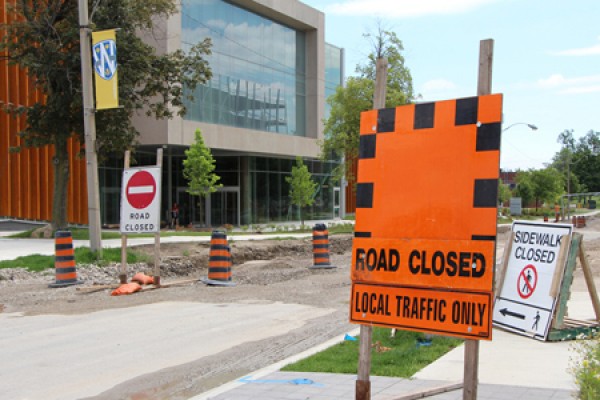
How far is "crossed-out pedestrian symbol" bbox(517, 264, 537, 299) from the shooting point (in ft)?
27.0

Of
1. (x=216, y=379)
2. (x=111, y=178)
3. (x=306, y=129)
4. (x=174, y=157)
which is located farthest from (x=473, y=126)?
(x=306, y=129)

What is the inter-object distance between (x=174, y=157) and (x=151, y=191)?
32.5m

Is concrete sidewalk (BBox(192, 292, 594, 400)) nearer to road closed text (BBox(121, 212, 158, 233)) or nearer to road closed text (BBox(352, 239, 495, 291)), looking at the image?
road closed text (BBox(352, 239, 495, 291))

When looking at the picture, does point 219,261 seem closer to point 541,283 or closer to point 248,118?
point 541,283

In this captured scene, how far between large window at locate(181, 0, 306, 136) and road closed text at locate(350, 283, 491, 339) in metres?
35.8

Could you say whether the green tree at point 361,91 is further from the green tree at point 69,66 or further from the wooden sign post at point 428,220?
the wooden sign post at point 428,220

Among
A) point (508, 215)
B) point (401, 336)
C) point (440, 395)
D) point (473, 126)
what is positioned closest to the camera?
point (473, 126)

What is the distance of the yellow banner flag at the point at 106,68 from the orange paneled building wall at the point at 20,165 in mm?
20233

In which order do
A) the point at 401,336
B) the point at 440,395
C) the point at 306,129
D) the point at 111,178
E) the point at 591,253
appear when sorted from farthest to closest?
the point at 306,129, the point at 111,178, the point at 591,253, the point at 401,336, the point at 440,395

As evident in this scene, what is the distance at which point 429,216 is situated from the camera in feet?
14.0

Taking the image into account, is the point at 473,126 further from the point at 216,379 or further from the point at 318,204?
the point at 318,204

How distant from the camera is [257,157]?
46.6m

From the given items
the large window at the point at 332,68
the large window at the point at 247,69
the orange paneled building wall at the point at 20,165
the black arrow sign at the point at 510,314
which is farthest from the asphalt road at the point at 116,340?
the large window at the point at 332,68

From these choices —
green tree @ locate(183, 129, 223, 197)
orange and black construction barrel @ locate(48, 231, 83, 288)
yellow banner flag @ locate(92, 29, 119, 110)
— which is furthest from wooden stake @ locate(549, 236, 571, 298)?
green tree @ locate(183, 129, 223, 197)
